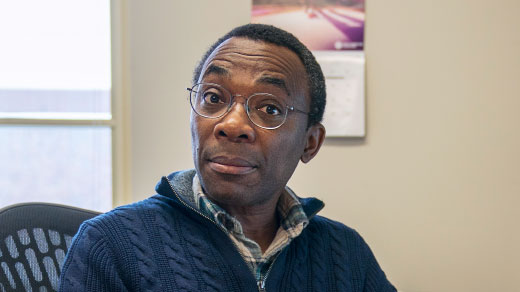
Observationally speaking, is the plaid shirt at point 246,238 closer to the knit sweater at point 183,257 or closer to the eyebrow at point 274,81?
the knit sweater at point 183,257

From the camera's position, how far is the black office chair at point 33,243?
103cm

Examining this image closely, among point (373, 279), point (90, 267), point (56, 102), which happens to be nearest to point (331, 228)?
point (373, 279)

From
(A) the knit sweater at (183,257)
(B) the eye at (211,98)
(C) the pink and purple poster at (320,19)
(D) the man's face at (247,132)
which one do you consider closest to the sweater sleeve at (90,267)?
(A) the knit sweater at (183,257)

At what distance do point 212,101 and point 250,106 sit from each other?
8cm

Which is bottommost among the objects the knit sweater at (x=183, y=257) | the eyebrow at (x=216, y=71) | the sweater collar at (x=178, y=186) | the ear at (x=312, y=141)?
the knit sweater at (x=183, y=257)

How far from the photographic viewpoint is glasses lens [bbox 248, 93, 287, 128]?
110 cm

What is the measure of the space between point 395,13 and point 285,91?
94cm

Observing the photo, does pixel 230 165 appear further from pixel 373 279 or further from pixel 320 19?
pixel 320 19

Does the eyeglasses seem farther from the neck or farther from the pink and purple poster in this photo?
the pink and purple poster

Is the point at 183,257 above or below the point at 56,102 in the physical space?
below

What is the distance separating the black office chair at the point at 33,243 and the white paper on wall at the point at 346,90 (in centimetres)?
103

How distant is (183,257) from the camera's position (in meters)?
1.05

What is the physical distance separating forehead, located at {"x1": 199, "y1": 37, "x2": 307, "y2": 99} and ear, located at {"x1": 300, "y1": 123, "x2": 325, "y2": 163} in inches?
4.7

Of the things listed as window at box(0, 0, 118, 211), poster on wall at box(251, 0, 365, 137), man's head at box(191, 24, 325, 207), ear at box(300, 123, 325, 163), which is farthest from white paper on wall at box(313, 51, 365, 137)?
window at box(0, 0, 118, 211)
